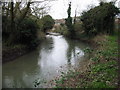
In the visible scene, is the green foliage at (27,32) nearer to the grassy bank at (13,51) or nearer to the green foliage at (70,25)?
the grassy bank at (13,51)

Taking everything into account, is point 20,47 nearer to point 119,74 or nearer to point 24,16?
point 24,16

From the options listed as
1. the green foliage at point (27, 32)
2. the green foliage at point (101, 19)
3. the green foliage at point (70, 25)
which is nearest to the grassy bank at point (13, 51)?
the green foliage at point (27, 32)

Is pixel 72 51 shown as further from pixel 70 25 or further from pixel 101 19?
pixel 70 25

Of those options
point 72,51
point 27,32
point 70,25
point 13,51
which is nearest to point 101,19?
point 70,25

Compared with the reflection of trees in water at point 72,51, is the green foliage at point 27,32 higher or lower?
higher

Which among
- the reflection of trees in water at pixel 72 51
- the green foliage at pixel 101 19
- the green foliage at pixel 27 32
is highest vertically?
the green foliage at pixel 101 19

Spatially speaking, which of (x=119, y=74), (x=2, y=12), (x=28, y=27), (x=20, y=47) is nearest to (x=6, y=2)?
(x=2, y=12)

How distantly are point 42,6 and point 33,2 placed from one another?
135 centimetres

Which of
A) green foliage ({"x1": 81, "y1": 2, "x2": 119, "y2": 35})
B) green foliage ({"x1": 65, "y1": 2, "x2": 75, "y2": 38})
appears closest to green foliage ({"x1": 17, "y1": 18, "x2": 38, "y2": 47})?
green foliage ({"x1": 81, "y1": 2, "x2": 119, "y2": 35})

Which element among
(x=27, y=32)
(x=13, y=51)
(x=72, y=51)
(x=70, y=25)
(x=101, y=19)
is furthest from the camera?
(x=70, y=25)

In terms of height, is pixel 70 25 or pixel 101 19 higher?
pixel 101 19

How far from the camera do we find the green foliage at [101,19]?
19750mm

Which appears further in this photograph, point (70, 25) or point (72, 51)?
point (70, 25)

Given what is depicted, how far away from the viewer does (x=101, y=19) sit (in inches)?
805
